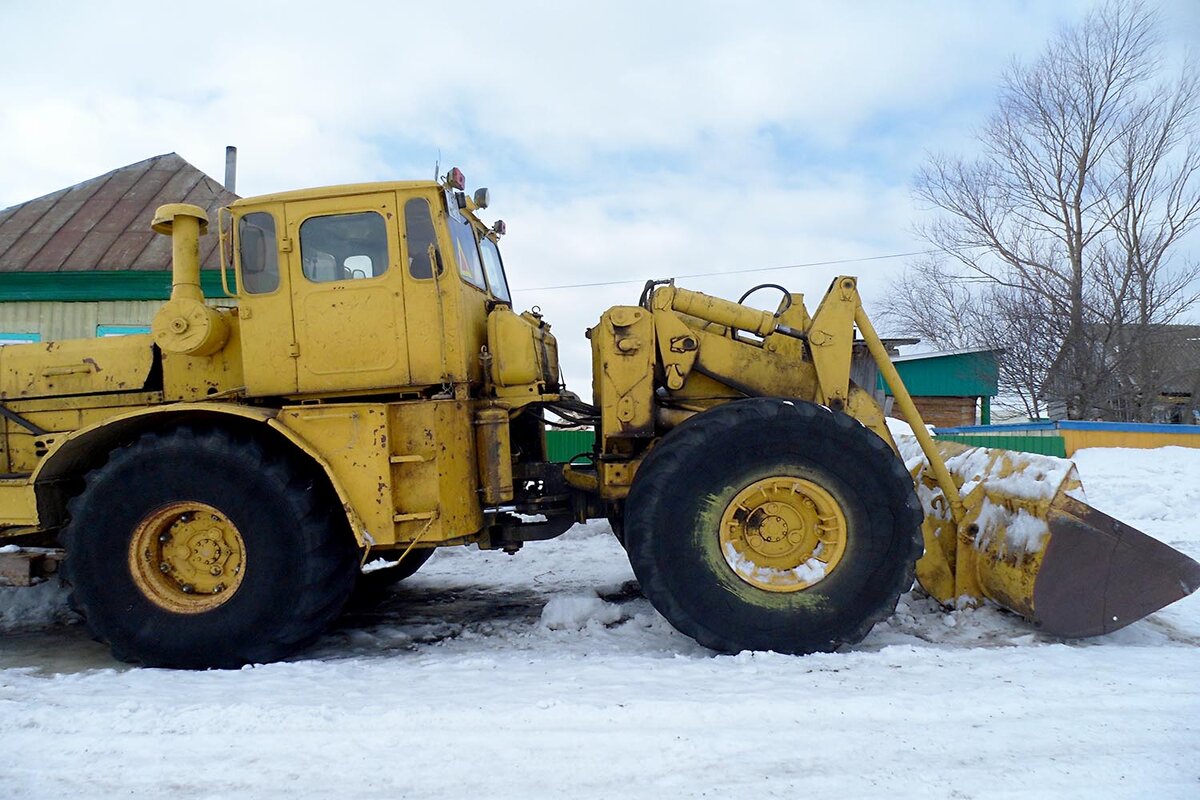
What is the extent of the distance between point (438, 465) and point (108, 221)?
1007 centimetres

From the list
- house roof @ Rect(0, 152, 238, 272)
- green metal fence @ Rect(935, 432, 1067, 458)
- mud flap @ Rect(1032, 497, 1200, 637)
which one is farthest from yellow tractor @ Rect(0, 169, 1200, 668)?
green metal fence @ Rect(935, 432, 1067, 458)

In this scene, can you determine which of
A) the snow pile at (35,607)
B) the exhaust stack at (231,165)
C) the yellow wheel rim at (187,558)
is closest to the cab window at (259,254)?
the yellow wheel rim at (187,558)

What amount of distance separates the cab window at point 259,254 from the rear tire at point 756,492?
95.9 inches

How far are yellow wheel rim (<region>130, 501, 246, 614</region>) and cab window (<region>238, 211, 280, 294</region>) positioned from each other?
1.30 m

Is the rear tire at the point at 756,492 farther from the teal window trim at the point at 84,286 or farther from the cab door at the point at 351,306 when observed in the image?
the teal window trim at the point at 84,286

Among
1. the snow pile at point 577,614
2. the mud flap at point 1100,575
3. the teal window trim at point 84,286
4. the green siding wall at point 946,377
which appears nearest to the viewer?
the mud flap at point 1100,575

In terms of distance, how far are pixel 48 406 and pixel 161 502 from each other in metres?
1.44

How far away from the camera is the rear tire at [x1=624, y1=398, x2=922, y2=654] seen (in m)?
4.30

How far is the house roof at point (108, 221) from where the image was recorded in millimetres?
10789

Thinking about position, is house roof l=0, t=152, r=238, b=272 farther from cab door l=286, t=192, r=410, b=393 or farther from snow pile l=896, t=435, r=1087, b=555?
snow pile l=896, t=435, r=1087, b=555

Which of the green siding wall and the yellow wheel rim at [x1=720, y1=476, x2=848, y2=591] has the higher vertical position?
the green siding wall

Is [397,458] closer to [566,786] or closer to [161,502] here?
[161,502]

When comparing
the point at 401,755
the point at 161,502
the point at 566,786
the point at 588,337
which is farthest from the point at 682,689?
the point at 161,502

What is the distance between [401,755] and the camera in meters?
3.06
